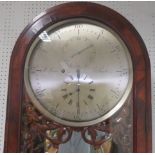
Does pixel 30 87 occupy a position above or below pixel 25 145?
above

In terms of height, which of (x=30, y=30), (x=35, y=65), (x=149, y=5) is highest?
(x=149, y=5)

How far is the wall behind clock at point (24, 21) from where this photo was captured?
3.24 ft

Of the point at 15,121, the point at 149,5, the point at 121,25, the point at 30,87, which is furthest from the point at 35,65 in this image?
the point at 149,5

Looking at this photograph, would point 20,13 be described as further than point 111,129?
Yes

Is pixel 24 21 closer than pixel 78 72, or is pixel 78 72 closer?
pixel 78 72

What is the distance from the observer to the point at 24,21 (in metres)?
1.04

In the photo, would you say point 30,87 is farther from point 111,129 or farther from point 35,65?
point 111,129

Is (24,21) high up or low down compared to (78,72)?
up

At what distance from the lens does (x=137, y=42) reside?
84 centimetres

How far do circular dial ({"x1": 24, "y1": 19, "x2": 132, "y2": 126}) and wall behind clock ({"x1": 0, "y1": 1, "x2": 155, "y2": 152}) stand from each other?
177 millimetres

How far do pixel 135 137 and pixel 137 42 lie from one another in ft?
0.86

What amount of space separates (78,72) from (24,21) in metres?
0.32

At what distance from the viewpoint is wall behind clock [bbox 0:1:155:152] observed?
0.99 metres

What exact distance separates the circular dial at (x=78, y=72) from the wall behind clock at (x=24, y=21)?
0.58 feet
